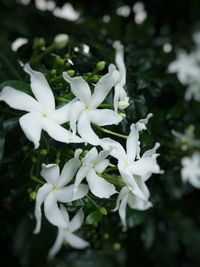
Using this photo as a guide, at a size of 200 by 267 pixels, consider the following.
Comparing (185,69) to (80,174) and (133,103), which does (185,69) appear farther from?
(80,174)

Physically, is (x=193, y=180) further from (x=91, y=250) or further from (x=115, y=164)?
(x=115, y=164)

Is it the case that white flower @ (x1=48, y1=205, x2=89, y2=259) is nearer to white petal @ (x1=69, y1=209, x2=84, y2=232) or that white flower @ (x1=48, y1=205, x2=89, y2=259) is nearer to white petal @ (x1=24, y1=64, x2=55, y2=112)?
white petal @ (x1=69, y1=209, x2=84, y2=232)

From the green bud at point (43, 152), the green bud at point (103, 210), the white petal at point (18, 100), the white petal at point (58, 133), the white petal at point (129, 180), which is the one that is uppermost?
the white petal at point (18, 100)

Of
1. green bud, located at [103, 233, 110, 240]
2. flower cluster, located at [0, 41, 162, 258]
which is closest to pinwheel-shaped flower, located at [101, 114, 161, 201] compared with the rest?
flower cluster, located at [0, 41, 162, 258]

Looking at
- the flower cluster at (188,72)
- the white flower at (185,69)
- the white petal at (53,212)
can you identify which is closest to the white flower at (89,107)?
the white petal at (53,212)

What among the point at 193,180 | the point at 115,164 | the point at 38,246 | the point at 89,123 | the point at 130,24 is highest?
the point at 89,123

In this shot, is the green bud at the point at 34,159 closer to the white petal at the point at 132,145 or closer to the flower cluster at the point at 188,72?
the white petal at the point at 132,145

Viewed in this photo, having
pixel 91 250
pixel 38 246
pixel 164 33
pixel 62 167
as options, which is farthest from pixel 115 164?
pixel 164 33

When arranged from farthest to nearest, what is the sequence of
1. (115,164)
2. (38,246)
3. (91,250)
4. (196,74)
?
(196,74), (91,250), (38,246), (115,164)
